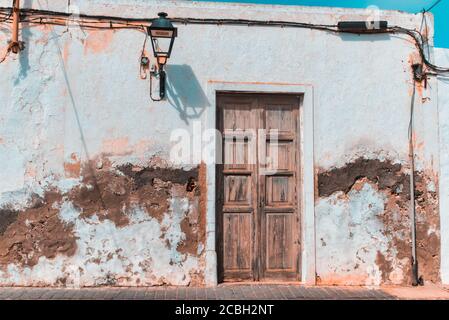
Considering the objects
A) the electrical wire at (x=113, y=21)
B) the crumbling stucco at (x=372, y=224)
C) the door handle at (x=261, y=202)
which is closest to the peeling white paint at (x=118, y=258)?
the door handle at (x=261, y=202)

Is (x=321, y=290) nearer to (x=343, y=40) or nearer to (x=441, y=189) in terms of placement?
(x=441, y=189)

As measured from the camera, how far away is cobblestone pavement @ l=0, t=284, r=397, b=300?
5539 mm

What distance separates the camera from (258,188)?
6336 millimetres

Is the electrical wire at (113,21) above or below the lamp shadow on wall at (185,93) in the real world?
above

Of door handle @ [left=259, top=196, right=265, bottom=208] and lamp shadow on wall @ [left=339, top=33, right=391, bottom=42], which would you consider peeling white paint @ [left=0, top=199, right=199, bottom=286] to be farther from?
lamp shadow on wall @ [left=339, top=33, right=391, bottom=42]

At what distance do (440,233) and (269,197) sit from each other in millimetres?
2332

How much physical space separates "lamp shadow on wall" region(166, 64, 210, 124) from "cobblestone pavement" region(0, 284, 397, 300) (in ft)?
6.94

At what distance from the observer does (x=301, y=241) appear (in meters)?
6.34


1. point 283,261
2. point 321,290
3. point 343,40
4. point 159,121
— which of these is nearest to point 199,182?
point 159,121

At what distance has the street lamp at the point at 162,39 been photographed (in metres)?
5.78

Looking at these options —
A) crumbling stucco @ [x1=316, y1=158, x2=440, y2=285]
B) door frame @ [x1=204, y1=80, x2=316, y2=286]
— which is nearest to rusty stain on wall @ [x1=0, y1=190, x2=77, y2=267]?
door frame @ [x1=204, y1=80, x2=316, y2=286]

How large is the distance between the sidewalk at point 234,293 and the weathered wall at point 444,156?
0.49m

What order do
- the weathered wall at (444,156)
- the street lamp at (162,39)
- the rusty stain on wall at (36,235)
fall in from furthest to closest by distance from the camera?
the weathered wall at (444,156) → the rusty stain on wall at (36,235) → the street lamp at (162,39)

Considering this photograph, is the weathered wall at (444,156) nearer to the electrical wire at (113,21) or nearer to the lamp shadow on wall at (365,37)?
the lamp shadow on wall at (365,37)
